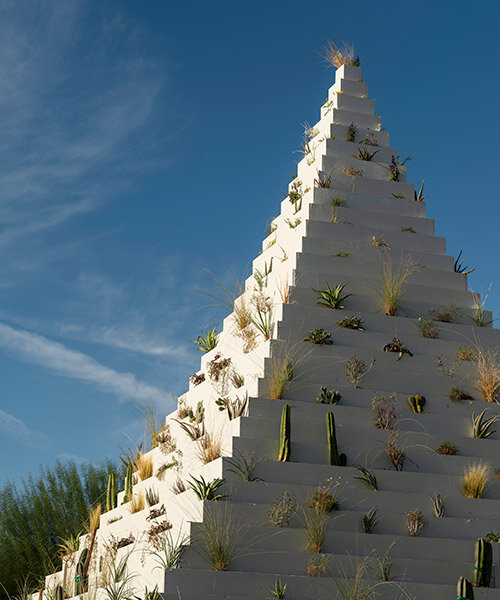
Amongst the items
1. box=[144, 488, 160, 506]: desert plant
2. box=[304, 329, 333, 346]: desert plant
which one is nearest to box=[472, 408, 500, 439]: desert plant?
box=[304, 329, 333, 346]: desert plant

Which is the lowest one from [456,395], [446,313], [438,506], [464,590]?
[464,590]

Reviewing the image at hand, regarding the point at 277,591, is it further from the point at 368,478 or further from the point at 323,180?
the point at 323,180

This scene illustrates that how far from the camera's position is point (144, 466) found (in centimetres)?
1435

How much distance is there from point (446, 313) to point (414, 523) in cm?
401

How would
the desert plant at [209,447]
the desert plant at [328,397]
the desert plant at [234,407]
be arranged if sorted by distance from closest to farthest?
the desert plant at [209,447] → the desert plant at [234,407] → the desert plant at [328,397]

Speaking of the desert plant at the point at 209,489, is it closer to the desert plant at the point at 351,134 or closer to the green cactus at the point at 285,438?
the green cactus at the point at 285,438

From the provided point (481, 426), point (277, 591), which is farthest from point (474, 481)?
point (277, 591)

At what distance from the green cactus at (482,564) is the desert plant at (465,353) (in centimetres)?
333

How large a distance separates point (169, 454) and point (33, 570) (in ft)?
23.6

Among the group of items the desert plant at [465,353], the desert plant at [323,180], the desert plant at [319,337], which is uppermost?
the desert plant at [323,180]

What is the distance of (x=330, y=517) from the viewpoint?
34.0 ft

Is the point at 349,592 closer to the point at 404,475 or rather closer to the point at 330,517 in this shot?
the point at 330,517

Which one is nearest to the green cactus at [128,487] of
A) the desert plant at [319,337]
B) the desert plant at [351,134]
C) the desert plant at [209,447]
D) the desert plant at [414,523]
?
the desert plant at [209,447]

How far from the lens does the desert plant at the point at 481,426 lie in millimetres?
12016
